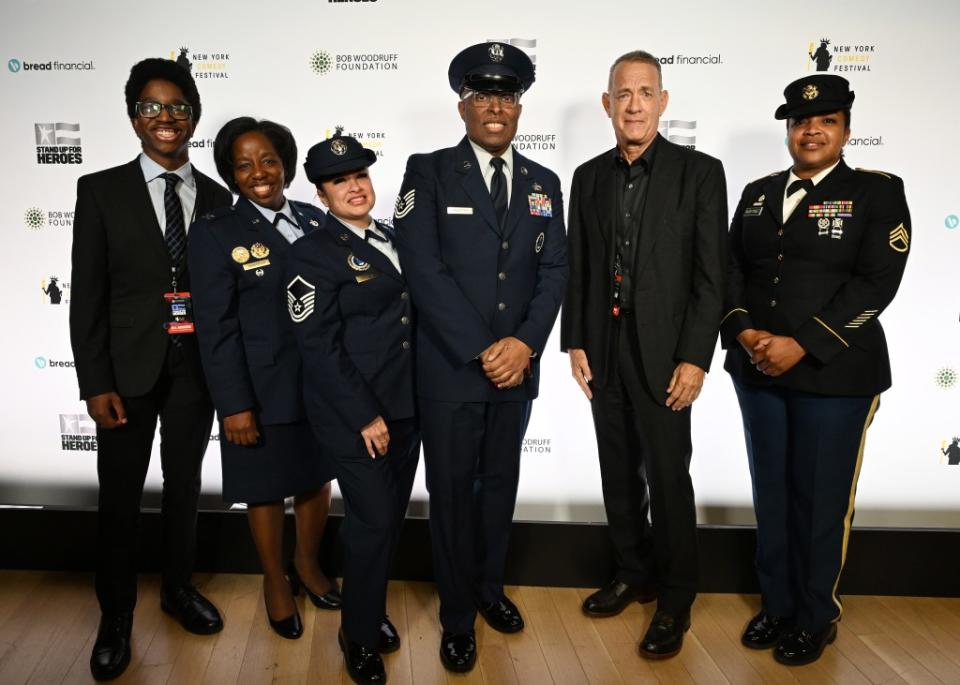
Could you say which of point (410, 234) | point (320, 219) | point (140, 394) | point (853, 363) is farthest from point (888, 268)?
point (140, 394)

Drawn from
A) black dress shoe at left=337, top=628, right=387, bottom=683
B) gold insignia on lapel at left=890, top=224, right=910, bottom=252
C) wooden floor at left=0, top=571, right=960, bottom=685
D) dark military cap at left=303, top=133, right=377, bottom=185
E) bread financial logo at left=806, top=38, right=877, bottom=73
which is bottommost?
wooden floor at left=0, top=571, right=960, bottom=685

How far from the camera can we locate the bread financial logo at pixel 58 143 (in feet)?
9.64

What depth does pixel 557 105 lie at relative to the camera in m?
2.85

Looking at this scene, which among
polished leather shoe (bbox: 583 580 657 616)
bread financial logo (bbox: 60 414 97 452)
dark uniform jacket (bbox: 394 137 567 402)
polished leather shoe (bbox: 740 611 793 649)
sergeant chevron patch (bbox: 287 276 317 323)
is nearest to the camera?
A: sergeant chevron patch (bbox: 287 276 317 323)

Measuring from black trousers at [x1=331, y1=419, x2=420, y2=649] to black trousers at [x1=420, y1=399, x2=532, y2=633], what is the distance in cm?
10

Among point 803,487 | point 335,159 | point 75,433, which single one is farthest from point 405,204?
point 75,433

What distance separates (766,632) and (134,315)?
2.25 metres

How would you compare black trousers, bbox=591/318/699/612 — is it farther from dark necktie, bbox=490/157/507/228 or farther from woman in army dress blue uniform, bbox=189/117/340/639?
woman in army dress blue uniform, bbox=189/117/340/639

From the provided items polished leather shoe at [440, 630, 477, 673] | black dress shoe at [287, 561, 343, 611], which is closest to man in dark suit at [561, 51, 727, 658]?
polished leather shoe at [440, 630, 477, 673]

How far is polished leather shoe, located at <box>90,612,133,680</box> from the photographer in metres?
2.25

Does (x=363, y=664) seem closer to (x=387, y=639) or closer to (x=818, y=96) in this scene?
(x=387, y=639)

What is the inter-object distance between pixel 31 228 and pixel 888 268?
3115mm

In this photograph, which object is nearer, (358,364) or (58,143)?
(358,364)

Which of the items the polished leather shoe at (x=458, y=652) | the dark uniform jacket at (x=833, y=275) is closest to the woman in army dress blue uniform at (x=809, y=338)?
the dark uniform jacket at (x=833, y=275)
